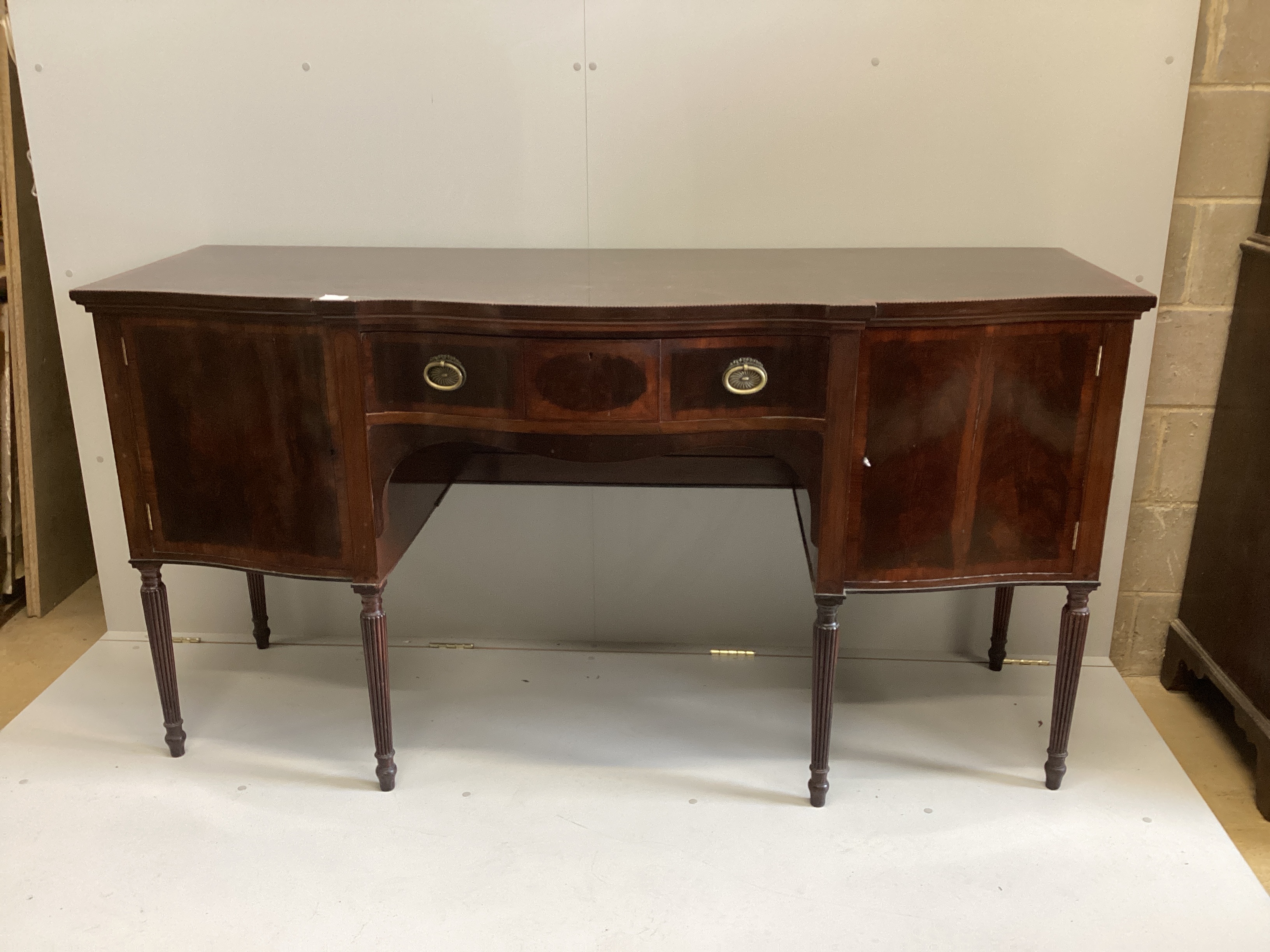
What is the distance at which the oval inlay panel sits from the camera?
1539 mm

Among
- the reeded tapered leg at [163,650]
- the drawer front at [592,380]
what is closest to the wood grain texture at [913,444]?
the drawer front at [592,380]

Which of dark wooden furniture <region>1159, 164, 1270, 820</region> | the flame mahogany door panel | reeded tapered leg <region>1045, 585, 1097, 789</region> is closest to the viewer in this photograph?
the flame mahogany door panel

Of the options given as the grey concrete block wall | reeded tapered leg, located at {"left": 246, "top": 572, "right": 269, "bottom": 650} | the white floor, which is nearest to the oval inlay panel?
the white floor

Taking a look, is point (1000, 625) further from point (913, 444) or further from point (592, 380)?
point (592, 380)

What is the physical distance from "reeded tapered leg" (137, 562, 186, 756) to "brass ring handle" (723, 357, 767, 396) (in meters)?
1.04

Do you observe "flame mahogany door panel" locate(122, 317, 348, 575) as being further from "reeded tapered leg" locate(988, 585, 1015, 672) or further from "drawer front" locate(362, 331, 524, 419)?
"reeded tapered leg" locate(988, 585, 1015, 672)

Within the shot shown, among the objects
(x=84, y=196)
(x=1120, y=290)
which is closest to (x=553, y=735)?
(x=1120, y=290)

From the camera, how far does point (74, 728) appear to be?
6.52ft

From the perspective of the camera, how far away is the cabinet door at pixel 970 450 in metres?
1.54

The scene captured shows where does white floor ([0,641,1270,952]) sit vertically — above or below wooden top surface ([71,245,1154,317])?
below

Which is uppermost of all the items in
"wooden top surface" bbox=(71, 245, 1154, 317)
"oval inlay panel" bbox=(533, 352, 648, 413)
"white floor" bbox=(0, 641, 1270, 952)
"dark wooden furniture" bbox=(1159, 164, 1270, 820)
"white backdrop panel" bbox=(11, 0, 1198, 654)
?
"white backdrop panel" bbox=(11, 0, 1198, 654)

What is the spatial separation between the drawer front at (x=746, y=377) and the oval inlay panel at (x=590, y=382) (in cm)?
5

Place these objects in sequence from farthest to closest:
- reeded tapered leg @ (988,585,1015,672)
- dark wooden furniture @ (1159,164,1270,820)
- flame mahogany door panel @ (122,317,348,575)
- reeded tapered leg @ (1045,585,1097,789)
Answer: reeded tapered leg @ (988,585,1015,672) < dark wooden furniture @ (1159,164,1270,820) < reeded tapered leg @ (1045,585,1097,789) < flame mahogany door panel @ (122,317,348,575)

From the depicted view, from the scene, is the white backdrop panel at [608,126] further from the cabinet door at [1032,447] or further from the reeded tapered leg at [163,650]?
the reeded tapered leg at [163,650]
